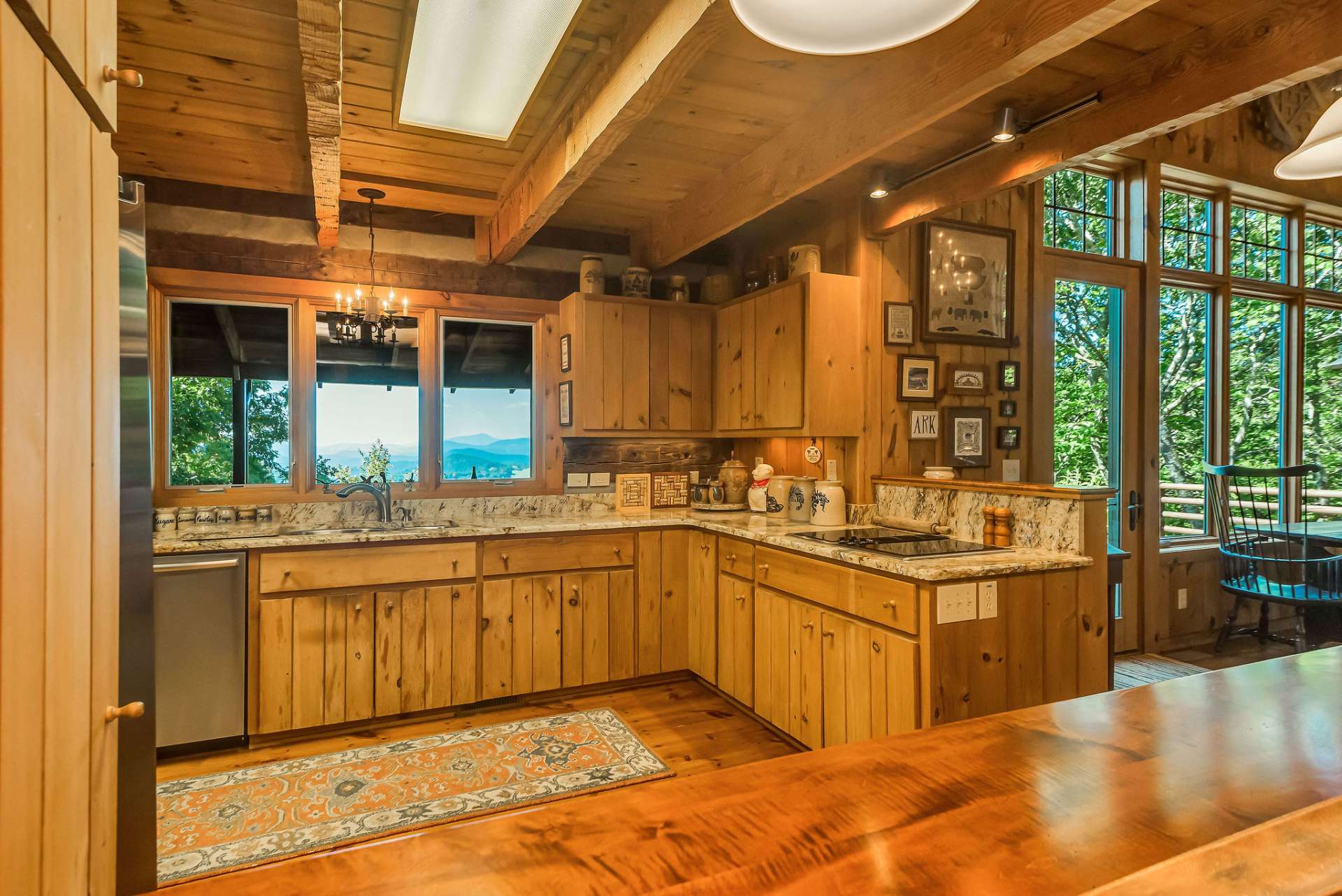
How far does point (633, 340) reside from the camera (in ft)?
13.8

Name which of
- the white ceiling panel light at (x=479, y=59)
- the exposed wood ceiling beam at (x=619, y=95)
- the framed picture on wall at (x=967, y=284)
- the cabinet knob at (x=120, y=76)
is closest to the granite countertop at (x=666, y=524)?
the framed picture on wall at (x=967, y=284)

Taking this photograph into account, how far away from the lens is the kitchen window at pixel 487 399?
13.7 feet

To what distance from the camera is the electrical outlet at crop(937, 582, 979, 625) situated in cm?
236

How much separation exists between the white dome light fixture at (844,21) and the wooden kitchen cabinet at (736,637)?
94.4 inches

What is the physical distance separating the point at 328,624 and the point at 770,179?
2.78 m

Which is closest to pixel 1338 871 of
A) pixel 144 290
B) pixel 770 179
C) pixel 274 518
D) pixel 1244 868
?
pixel 1244 868

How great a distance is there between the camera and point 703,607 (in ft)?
12.5

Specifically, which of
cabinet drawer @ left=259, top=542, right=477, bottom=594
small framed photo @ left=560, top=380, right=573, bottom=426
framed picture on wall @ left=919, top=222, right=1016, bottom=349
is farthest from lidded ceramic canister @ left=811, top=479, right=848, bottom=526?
cabinet drawer @ left=259, top=542, right=477, bottom=594

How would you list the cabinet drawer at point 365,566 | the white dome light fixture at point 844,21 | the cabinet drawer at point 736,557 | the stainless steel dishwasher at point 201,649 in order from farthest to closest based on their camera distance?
the cabinet drawer at point 736,557 → the cabinet drawer at point 365,566 → the stainless steel dishwasher at point 201,649 → the white dome light fixture at point 844,21

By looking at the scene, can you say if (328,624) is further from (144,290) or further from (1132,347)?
(1132,347)

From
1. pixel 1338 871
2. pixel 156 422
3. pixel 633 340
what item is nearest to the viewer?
pixel 1338 871

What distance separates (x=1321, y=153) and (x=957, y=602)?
166 centimetres

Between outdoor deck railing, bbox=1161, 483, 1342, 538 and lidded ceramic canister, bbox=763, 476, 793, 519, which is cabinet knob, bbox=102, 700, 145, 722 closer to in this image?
lidded ceramic canister, bbox=763, 476, 793, 519

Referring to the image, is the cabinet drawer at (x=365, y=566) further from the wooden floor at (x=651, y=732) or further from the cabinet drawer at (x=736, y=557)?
the cabinet drawer at (x=736, y=557)
